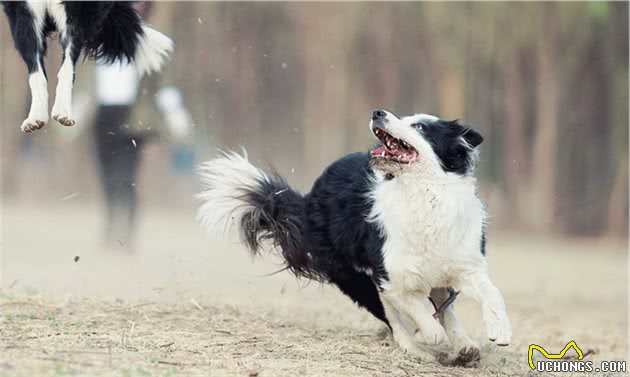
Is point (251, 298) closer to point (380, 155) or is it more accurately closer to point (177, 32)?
point (380, 155)

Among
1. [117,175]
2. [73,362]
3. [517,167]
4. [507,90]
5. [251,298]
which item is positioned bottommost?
[73,362]

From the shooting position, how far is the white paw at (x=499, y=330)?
548 centimetres

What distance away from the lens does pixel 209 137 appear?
2019 centimetres

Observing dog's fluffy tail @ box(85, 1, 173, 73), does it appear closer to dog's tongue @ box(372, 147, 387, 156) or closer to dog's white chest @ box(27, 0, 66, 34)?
dog's white chest @ box(27, 0, 66, 34)

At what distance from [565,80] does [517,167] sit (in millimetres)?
1787

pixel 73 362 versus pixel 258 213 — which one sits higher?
pixel 258 213

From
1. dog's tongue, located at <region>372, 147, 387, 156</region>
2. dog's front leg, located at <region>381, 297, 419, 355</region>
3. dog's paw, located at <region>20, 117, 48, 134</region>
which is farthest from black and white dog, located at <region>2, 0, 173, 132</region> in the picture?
dog's front leg, located at <region>381, 297, 419, 355</region>

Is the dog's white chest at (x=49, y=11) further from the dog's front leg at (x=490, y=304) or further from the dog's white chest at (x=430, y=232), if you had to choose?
the dog's front leg at (x=490, y=304)

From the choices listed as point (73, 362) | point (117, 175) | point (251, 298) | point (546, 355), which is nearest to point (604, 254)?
point (117, 175)

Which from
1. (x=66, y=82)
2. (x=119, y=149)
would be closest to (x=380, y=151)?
(x=66, y=82)

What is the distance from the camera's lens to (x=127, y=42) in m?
6.32

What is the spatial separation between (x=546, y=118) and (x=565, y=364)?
42.6 ft

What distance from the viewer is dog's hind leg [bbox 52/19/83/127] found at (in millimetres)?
5480

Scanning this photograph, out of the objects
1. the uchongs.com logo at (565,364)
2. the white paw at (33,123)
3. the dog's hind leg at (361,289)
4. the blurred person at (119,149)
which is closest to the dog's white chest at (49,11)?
the white paw at (33,123)
